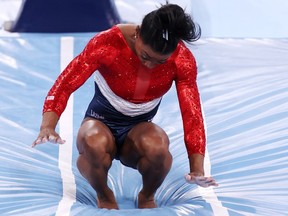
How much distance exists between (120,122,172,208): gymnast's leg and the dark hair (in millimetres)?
303

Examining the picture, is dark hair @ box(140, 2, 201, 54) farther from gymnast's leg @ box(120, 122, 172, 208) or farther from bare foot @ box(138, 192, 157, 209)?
bare foot @ box(138, 192, 157, 209)

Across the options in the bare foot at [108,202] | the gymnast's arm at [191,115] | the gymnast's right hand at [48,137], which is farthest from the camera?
the bare foot at [108,202]

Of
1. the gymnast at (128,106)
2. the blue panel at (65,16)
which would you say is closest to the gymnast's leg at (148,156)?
the gymnast at (128,106)

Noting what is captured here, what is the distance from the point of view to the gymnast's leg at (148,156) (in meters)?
2.05

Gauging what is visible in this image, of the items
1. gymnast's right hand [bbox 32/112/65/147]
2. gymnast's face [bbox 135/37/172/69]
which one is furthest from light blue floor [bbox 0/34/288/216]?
gymnast's face [bbox 135/37/172/69]

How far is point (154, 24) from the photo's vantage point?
6.12ft

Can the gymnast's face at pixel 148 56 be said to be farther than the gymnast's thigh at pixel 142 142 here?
No

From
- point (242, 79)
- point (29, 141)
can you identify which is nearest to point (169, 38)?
point (29, 141)

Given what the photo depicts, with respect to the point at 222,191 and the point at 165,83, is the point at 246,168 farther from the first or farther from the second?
the point at 165,83

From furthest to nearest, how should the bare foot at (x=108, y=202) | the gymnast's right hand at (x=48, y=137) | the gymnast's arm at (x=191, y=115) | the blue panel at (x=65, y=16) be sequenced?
the blue panel at (x=65, y=16) < the bare foot at (x=108, y=202) < the gymnast's arm at (x=191, y=115) < the gymnast's right hand at (x=48, y=137)

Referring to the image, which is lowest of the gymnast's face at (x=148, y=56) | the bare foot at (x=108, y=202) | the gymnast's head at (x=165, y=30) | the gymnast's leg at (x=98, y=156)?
the bare foot at (x=108, y=202)

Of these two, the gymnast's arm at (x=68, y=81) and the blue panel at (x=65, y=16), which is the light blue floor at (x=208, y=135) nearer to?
the blue panel at (x=65, y=16)

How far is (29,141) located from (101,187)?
1.65 ft

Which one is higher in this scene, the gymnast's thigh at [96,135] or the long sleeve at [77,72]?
the long sleeve at [77,72]
